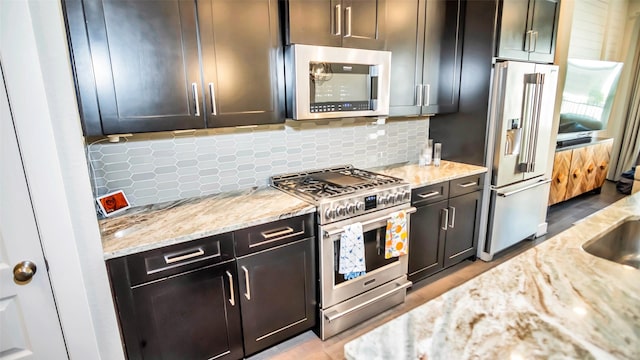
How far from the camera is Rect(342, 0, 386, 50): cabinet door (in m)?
2.21

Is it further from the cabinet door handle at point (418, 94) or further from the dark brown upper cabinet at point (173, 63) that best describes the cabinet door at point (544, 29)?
the dark brown upper cabinet at point (173, 63)

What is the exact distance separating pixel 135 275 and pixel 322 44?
5.57 feet

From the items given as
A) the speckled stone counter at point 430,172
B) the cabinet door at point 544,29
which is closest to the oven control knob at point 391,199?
the speckled stone counter at point 430,172

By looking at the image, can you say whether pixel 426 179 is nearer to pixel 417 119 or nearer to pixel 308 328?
pixel 417 119

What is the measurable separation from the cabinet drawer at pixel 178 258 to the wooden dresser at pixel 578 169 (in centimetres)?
440

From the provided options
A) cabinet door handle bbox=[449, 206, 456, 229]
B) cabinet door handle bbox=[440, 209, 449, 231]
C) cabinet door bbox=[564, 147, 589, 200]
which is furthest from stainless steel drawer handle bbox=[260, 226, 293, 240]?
cabinet door bbox=[564, 147, 589, 200]

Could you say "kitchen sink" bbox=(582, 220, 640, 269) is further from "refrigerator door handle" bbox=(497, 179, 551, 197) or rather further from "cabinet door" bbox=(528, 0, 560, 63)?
"cabinet door" bbox=(528, 0, 560, 63)

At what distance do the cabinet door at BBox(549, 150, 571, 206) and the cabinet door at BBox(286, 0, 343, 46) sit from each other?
381cm

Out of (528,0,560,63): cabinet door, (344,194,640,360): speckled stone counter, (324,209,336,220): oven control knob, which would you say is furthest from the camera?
(528,0,560,63): cabinet door

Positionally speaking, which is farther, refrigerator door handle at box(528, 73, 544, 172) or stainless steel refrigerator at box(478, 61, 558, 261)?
refrigerator door handle at box(528, 73, 544, 172)

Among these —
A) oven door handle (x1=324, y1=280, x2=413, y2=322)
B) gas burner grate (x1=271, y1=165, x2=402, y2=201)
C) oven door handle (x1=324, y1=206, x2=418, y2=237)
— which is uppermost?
gas burner grate (x1=271, y1=165, x2=402, y2=201)

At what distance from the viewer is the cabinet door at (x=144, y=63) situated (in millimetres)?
1510

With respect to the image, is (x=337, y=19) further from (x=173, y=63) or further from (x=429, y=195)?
(x=429, y=195)

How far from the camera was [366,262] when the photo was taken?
2262 mm
